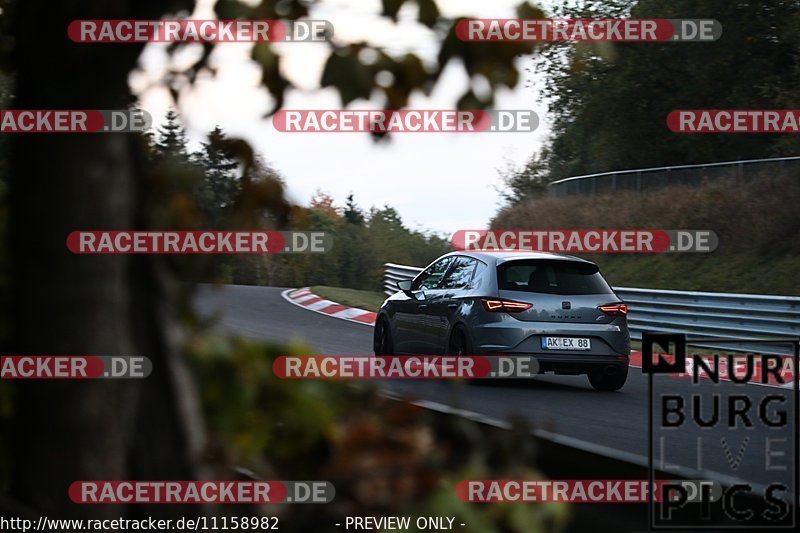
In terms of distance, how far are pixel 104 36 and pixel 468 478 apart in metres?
1.39

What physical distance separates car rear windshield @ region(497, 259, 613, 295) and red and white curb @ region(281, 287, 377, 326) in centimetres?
1019

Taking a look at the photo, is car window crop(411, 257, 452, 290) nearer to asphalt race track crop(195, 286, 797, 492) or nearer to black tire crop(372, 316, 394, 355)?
black tire crop(372, 316, 394, 355)

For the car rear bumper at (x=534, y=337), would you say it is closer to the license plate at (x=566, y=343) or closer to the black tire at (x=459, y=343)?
the license plate at (x=566, y=343)

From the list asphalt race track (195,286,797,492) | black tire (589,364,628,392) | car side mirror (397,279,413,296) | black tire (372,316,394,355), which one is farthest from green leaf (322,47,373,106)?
black tire (372,316,394,355)

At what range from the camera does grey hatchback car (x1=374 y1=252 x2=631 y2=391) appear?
13078 mm

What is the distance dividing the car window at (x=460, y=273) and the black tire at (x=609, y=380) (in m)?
1.72

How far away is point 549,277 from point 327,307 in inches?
570

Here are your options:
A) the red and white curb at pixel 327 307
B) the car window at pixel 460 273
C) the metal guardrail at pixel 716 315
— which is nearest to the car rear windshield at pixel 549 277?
the car window at pixel 460 273

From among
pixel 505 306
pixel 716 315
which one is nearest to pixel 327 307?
pixel 716 315

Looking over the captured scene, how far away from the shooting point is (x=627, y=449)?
9.29 metres

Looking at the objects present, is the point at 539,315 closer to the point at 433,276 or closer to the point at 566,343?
the point at 566,343

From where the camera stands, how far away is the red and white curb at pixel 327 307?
2498 cm

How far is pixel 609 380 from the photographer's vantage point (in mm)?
13734

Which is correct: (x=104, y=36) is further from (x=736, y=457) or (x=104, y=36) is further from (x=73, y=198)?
(x=736, y=457)
